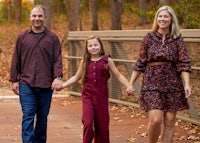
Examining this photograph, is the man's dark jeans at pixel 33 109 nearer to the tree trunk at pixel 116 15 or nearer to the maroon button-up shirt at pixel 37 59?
the maroon button-up shirt at pixel 37 59

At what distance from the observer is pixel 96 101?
7.02m

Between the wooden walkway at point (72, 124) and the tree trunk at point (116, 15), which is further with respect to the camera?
the tree trunk at point (116, 15)

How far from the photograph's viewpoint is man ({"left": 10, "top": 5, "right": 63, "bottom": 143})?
733cm

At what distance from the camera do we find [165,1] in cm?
1310

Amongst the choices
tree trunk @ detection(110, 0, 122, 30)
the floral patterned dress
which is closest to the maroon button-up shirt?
the floral patterned dress

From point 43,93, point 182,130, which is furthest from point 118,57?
point 43,93

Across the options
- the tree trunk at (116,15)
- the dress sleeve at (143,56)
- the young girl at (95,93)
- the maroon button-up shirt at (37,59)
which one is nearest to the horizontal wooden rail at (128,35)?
the dress sleeve at (143,56)

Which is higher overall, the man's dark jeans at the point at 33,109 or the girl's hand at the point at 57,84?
the girl's hand at the point at 57,84

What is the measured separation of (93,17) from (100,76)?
1143 inches

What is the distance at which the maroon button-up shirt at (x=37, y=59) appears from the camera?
7336mm

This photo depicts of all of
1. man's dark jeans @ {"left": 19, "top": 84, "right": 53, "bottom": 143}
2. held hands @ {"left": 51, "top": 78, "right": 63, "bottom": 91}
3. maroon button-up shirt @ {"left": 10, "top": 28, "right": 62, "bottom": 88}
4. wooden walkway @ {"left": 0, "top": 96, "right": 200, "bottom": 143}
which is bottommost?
wooden walkway @ {"left": 0, "top": 96, "right": 200, "bottom": 143}

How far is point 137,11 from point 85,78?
583 cm

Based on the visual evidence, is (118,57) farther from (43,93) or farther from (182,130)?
(43,93)

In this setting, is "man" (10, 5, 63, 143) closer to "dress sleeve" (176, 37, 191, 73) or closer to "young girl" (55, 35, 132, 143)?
"young girl" (55, 35, 132, 143)
